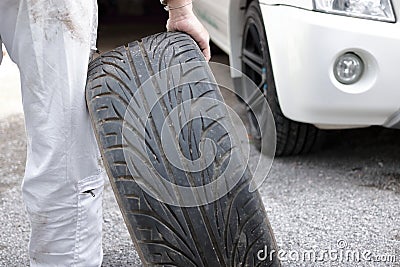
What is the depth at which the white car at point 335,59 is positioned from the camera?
10.1ft

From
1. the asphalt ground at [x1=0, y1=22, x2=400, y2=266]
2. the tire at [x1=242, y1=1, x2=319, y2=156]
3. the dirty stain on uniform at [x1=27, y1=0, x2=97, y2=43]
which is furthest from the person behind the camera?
the tire at [x1=242, y1=1, x2=319, y2=156]

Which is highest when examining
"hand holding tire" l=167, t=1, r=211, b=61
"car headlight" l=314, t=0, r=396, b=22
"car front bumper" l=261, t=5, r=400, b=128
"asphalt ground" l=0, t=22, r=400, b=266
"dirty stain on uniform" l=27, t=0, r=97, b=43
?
"dirty stain on uniform" l=27, t=0, r=97, b=43

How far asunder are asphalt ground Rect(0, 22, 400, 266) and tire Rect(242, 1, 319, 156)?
0.33 ft

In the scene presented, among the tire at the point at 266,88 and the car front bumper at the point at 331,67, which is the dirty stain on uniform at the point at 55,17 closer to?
the car front bumper at the point at 331,67

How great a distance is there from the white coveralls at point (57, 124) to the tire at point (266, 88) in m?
1.52

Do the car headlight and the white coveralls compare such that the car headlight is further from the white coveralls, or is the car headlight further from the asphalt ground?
the white coveralls

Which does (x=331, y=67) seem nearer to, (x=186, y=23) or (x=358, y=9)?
(x=358, y=9)

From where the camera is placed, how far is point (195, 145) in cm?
200

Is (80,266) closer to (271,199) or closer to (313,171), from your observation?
(271,199)

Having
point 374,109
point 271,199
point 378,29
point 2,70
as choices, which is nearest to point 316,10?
point 378,29

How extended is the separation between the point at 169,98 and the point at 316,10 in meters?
1.26

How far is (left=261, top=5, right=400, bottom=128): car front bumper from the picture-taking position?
3.07 meters

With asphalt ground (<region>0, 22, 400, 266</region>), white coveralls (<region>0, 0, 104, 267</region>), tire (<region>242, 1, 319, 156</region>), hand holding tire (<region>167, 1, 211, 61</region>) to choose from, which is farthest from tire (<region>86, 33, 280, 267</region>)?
tire (<region>242, 1, 319, 156</region>)

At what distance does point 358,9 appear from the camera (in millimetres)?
3098
